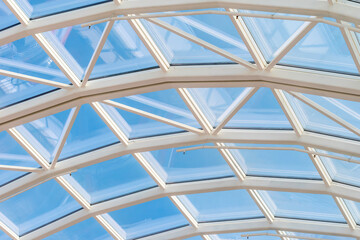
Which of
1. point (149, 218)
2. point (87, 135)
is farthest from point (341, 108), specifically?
point (149, 218)

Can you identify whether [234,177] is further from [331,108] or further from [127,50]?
[127,50]

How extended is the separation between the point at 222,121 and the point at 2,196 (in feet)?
37.9

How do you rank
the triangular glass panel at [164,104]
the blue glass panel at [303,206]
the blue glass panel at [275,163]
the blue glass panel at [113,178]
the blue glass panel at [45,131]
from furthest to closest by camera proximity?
1. the blue glass panel at [303,206]
2. the blue glass panel at [113,178]
3. the blue glass panel at [275,163]
4. the blue glass panel at [45,131]
5. the triangular glass panel at [164,104]

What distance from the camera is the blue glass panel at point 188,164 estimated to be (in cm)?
2910

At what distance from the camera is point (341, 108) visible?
23.2 m

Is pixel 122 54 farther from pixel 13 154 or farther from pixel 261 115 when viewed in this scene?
pixel 13 154

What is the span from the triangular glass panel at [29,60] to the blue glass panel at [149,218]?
10889 mm

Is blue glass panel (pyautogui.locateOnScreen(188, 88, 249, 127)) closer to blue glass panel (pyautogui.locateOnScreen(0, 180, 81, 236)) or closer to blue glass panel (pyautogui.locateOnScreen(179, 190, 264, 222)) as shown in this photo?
blue glass panel (pyautogui.locateOnScreen(179, 190, 264, 222))

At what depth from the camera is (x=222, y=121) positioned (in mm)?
24984

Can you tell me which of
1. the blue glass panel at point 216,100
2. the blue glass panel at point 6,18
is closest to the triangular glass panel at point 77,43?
the blue glass panel at point 6,18

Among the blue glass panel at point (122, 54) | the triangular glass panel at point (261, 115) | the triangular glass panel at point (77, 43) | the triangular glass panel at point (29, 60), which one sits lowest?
the triangular glass panel at point (261, 115)

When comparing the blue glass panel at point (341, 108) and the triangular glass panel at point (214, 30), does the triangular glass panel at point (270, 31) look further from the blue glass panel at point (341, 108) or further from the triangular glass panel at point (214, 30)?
the blue glass panel at point (341, 108)

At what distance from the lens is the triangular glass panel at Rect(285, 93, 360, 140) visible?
79.4 feet

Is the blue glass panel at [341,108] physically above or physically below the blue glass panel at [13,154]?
below
